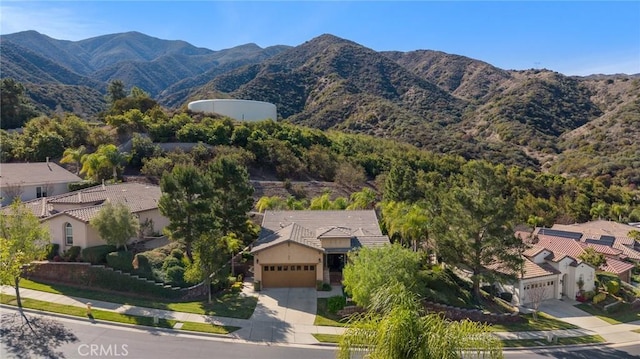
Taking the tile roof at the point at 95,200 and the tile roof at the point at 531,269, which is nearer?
the tile roof at the point at 95,200

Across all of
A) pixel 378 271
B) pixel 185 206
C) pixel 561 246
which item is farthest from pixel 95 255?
pixel 561 246

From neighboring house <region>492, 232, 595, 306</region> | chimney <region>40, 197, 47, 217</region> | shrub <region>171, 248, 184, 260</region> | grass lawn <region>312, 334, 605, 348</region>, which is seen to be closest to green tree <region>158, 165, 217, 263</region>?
shrub <region>171, 248, 184, 260</region>

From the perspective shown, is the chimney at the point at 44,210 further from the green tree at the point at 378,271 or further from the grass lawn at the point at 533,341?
the green tree at the point at 378,271

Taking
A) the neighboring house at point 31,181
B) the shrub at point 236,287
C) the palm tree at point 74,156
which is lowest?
the shrub at point 236,287

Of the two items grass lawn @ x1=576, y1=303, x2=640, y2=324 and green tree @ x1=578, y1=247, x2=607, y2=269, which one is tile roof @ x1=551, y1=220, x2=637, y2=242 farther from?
grass lawn @ x1=576, y1=303, x2=640, y2=324

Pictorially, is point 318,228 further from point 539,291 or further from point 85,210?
point 539,291

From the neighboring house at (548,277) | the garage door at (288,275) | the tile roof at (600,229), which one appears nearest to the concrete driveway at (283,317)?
the garage door at (288,275)

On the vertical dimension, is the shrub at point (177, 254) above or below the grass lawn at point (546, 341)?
above
